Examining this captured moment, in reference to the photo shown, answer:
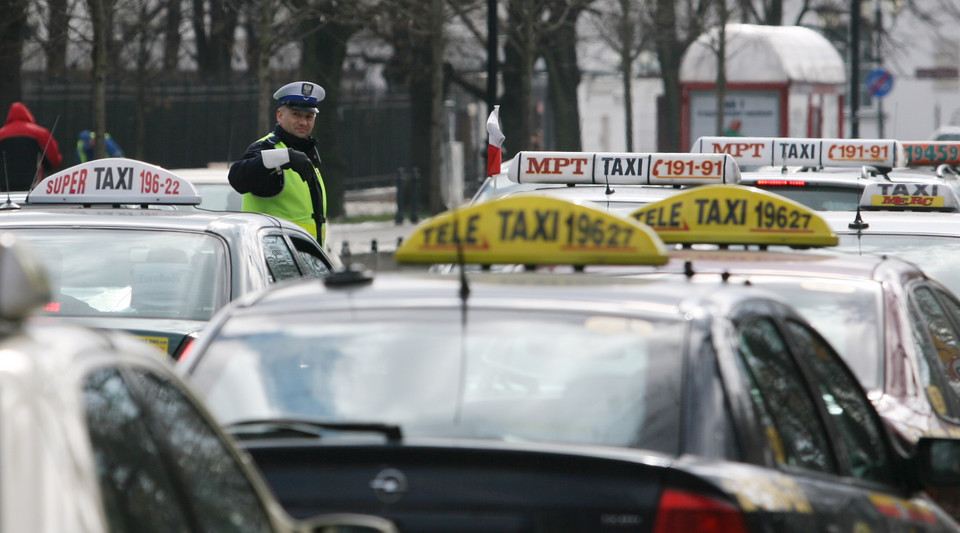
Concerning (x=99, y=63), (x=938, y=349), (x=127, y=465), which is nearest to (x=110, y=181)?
(x=938, y=349)

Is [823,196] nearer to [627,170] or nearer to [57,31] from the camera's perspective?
[627,170]

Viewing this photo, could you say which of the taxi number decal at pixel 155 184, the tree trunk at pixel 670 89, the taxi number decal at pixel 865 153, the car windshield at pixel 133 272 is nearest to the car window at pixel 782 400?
the car windshield at pixel 133 272

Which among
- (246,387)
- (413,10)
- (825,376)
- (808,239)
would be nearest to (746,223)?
(808,239)

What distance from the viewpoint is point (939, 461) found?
431 cm

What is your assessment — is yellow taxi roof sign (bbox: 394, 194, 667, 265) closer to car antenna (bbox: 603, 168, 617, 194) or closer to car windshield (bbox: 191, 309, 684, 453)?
car windshield (bbox: 191, 309, 684, 453)

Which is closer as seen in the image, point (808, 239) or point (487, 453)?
point (487, 453)

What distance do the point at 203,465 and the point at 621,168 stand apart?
24.4 ft

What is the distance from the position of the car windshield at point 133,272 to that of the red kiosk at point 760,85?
2287 centimetres

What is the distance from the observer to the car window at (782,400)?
12.0 ft

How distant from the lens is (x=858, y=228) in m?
7.53

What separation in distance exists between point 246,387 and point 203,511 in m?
1.10

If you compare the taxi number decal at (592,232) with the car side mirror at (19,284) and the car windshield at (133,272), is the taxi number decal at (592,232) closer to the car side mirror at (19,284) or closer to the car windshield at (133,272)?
the car side mirror at (19,284)

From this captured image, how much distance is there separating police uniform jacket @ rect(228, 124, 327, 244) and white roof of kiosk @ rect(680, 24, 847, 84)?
20819 millimetres

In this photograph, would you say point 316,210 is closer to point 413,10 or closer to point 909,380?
point 909,380
